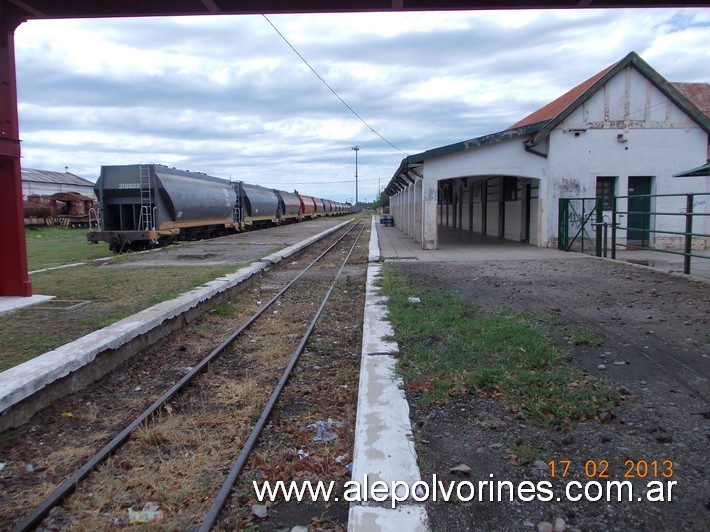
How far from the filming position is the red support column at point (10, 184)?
8383 millimetres

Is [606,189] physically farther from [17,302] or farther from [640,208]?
[17,302]

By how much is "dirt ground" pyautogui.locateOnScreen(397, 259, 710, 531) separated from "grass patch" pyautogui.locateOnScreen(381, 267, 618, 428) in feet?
0.52

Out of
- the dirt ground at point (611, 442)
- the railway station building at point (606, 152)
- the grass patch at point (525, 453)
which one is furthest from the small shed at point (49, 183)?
the grass patch at point (525, 453)

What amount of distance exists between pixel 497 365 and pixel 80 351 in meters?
4.42

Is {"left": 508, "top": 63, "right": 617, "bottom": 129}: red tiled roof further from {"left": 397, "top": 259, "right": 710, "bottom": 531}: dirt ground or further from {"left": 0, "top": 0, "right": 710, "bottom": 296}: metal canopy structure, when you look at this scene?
{"left": 397, "top": 259, "right": 710, "bottom": 531}: dirt ground

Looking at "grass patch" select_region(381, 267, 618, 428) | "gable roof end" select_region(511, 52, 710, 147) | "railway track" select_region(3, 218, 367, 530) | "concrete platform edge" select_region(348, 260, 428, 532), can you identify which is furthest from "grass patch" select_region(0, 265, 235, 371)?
"gable roof end" select_region(511, 52, 710, 147)

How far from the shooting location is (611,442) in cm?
367

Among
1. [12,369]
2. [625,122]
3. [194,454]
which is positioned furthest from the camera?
[625,122]

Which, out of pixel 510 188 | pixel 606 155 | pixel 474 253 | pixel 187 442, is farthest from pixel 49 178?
pixel 187 442

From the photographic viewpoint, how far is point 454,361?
17.8 ft

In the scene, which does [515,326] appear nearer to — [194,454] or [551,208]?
[194,454]

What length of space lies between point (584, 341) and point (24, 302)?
8.48m

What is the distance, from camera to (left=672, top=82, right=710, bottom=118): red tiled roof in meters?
22.6

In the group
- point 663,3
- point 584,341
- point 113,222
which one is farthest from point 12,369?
point 113,222
